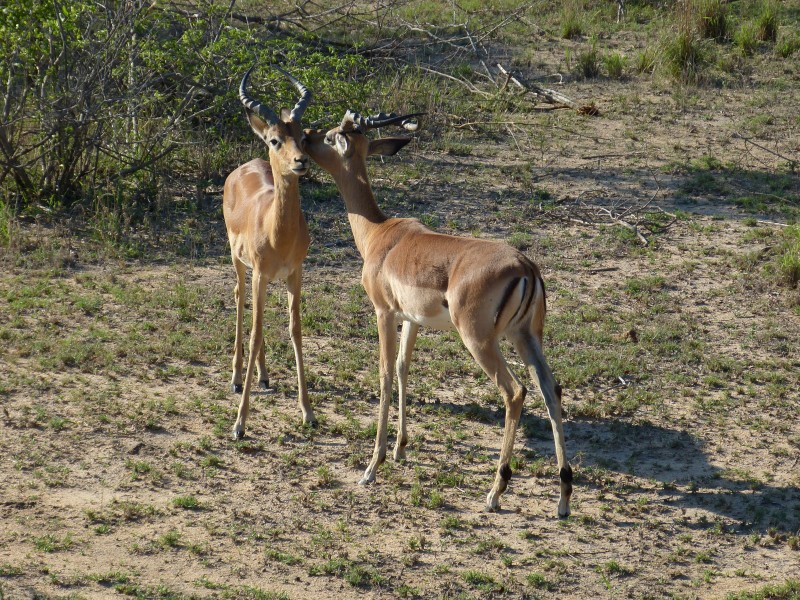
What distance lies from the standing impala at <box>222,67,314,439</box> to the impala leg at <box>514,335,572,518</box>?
168cm

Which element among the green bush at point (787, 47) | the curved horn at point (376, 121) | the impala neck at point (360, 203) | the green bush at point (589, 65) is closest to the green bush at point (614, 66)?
the green bush at point (589, 65)

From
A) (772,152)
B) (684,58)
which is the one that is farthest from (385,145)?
(684,58)

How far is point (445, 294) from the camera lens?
5.90 meters

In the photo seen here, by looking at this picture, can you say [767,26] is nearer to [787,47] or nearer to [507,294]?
[787,47]

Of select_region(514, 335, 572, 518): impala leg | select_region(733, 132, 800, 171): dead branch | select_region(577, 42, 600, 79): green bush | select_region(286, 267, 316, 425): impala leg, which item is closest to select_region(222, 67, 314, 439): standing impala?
select_region(286, 267, 316, 425): impala leg

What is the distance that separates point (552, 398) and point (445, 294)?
0.82 meters

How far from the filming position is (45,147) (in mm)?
10023

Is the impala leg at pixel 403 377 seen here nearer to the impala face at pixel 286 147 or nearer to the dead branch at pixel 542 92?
the impala face at pixel 286 147

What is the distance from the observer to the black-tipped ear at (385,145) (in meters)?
6.95

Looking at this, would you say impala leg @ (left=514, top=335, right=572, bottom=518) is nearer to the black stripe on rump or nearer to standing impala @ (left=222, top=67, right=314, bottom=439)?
the black stripe on rump

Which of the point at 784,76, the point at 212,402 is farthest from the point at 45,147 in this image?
the point at 784,76

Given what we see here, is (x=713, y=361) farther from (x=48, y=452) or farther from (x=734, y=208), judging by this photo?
(x=48, y=452)

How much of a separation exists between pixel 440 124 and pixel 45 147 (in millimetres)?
4404

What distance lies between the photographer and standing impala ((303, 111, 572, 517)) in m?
5.70
